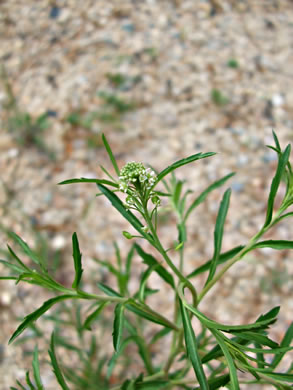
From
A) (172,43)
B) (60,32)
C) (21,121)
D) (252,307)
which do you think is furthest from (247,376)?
(60,32)

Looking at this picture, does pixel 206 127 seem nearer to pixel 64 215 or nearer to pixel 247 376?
pixel 64 215

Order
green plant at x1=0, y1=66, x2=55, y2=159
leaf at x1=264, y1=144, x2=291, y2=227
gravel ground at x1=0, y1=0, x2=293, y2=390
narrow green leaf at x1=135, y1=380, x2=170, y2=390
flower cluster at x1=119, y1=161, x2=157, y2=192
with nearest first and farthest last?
flower cluster at x1=119, y1=161, x2=157, y2=192
leaf at x1=264, y1=144, x2=291, y2=227
narrow green leaf at x1=135, y1=380, x2=170, y2=390
gravel ground at x1=0, y1=0, x2=293, y2=390
green plant at x1=0, y1=66, x2=55, y2=159

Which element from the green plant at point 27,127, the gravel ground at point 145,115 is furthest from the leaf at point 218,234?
the green plant at point 27,127

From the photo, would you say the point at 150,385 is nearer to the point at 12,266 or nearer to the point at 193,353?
the point at 193,353

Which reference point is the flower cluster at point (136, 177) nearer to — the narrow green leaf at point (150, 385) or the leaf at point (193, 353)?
the leaf at point (193, 353)

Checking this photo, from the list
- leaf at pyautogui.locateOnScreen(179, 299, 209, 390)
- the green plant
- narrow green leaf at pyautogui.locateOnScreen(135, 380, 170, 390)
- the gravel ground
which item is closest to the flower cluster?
leaf at pyautogui.locateOnScreen(179, 299, 209, 390)

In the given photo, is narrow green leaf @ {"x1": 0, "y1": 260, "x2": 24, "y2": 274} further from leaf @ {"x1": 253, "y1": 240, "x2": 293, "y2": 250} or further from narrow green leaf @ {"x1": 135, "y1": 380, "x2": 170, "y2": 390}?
leaf @ {"x1": 253, "y1": 240, "x2": 293, "y2": 250}

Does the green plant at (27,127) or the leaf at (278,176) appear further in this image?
the green plant at (27,127)

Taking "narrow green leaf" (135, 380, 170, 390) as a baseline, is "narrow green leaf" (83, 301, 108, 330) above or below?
above
